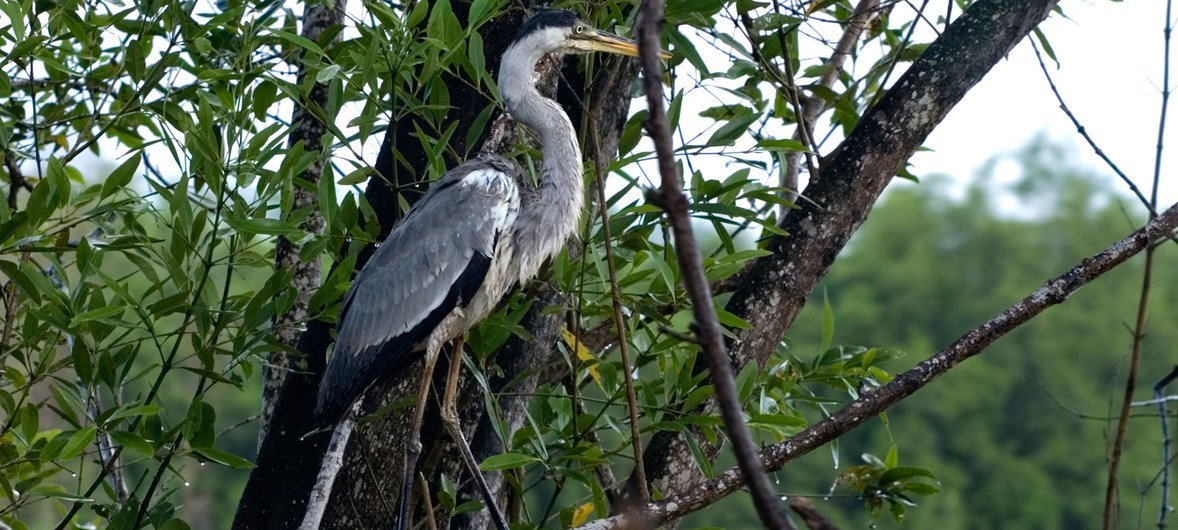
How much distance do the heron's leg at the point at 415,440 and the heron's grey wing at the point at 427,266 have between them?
0.06 m

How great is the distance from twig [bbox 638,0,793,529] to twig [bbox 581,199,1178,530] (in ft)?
5.50

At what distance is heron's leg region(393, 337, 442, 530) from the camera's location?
11.8ft

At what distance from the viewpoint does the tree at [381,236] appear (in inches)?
124

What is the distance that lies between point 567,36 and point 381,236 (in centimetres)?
97

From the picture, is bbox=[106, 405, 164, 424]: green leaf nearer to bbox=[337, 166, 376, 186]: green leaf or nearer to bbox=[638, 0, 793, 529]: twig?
bbox=[337, 166, 376, 186]: green leaf

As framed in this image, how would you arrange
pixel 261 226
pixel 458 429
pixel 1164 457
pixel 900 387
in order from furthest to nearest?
pixel 458 429, pixel 1164 457, pixel 261 226, pixel 900 387

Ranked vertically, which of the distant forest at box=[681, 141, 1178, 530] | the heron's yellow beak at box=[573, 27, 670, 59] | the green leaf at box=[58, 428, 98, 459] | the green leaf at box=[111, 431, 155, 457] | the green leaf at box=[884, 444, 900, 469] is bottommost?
the green leaf at box=[58, 428, 98, 459]

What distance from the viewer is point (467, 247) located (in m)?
3.86

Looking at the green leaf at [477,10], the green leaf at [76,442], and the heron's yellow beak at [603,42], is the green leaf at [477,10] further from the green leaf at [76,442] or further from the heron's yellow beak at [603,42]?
the green leaf at [76,442]

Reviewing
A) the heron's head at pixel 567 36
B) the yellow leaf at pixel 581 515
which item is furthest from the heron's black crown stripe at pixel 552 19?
the yellow leaf at pixel 581 515

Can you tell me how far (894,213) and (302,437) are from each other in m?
37.8

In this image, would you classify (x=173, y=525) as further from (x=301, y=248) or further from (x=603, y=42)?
(x=603, y=42)

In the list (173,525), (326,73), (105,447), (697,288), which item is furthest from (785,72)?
(697,288)

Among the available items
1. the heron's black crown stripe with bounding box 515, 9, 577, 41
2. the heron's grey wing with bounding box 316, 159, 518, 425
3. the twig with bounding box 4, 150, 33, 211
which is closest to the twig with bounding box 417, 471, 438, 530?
the heron's grey wing with bounding box 316, 159, 518, 425
